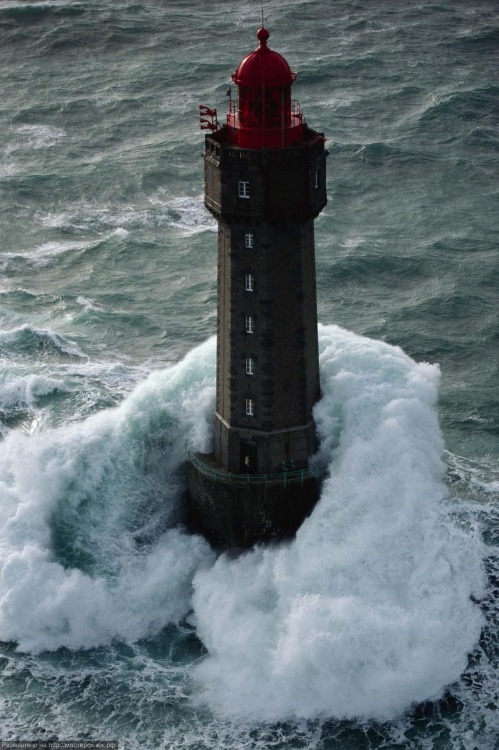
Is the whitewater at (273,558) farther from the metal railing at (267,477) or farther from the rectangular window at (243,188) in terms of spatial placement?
the rectangular window at (243,188)

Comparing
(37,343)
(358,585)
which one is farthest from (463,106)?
(358,585)

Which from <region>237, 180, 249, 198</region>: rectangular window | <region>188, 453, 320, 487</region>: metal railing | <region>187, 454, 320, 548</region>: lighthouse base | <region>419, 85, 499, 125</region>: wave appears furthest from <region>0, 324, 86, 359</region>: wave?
<region>419, 85, 499, 125</region>: wave

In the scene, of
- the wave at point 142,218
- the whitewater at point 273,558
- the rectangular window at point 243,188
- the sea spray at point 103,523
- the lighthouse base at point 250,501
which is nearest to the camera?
the rectangular window at point 243,188

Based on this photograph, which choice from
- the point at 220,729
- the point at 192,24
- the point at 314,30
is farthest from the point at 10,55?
the point at 220,729

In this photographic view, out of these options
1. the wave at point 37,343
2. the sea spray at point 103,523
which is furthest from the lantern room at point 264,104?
the wave at point 37,343

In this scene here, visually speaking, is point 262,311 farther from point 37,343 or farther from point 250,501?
point 37,343

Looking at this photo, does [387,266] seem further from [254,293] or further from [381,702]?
[381,702]
